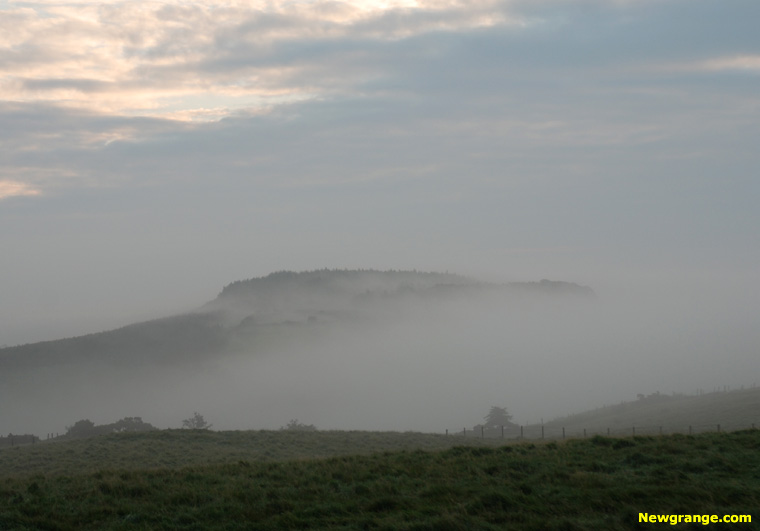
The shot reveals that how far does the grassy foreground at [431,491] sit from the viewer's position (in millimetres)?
13586

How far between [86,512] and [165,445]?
26828 millimetres

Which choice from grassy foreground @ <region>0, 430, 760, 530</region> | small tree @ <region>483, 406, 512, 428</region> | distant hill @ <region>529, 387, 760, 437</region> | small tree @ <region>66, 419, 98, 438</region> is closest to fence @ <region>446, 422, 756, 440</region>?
distant hill @ <region>529, 387, 760, 437</region>

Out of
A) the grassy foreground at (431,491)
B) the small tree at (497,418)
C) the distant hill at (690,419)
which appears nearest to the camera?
the grassy foreground at (431,491)

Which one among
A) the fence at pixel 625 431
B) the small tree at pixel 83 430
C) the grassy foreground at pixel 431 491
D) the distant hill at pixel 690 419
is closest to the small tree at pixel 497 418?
the distant hill at pixel 690 419

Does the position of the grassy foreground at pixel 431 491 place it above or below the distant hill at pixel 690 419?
above

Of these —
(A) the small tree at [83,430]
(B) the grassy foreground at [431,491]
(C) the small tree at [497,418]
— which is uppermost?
(B) the grassy foreground at [431,491]

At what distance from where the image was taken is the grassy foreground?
1359 centimetres

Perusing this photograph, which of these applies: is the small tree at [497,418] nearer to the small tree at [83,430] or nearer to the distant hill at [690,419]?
the distant hill at [690,419]

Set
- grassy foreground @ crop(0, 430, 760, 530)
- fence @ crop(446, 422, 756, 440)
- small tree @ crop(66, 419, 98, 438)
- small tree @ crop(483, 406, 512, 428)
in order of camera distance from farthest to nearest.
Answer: small tree @ crop(483, 406, 512, 428) → small tree @ crop(66, 419, 98, 438) → fence @ crop(446, 422, 756, 440) → grassy foreground @ crop(0, 430, 760, 530)

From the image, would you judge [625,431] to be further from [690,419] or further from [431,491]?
[431,491]

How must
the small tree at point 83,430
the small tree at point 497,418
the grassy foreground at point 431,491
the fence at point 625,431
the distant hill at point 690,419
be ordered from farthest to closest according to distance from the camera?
the small tree at point 497,418
the small tree at point 83,430
the distant hill at point 690,419
the fence at point 625,431
the grassy foreground at point 431,491

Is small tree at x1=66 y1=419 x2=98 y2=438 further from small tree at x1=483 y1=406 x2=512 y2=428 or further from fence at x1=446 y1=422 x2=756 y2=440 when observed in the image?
small tree at x1=483 y1=406 x2=512 y2=428

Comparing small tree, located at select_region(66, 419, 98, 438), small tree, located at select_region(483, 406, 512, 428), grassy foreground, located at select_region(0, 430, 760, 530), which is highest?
grassy foreground, located at select_region(0, 430, 760, 530)

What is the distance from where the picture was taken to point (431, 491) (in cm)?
1565
